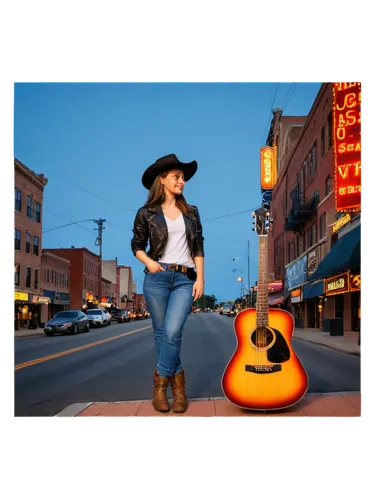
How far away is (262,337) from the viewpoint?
3732 millimetres

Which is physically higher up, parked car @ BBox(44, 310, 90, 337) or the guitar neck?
the guitar neck

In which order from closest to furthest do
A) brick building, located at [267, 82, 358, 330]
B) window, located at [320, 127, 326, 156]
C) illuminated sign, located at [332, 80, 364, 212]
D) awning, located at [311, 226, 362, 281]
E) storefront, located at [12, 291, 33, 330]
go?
storefront, located at [12, 291, 33, 330] < awning, located at [311, 226, 362, 281] < illuminated sign, located at [332, 80, 364, 212] < brick building, located at [267, 82, 358, 330] < window, located at [320, 127, 326, 156]

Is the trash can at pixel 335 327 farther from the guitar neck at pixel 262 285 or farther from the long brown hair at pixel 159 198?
the long brown hair at pixel 159 198

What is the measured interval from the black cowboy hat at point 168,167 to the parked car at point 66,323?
1296 cm

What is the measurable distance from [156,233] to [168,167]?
536 millimetres

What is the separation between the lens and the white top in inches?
152

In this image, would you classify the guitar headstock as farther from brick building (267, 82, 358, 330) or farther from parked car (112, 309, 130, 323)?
parked car (112, 309, 130, 323)

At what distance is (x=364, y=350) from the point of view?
10.9 ft

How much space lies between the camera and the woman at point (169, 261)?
379cm

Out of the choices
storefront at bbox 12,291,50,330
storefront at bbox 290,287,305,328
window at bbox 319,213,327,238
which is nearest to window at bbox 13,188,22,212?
storefront at bbox 12,291,50,330

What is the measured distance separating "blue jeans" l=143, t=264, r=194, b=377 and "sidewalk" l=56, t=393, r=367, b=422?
1.11 ft

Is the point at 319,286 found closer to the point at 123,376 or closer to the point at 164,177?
the point at 123,376
